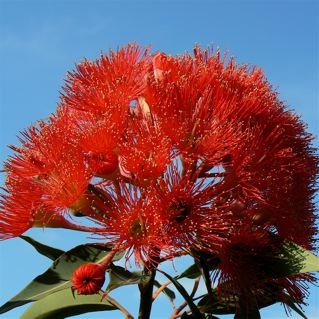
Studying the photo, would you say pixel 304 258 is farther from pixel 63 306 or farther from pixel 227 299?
pixel 63 306

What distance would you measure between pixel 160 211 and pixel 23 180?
51 cm

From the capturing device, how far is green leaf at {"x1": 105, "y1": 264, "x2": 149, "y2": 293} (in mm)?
2334

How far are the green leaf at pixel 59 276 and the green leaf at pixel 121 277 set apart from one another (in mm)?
80

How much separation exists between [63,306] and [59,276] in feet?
0.74

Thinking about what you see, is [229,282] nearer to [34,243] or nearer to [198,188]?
[198,188]

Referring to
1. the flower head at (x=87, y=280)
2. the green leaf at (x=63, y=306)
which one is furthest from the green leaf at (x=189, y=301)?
the flower head at (x=87, y=280)

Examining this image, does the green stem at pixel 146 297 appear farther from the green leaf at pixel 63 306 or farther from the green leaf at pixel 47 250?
the green leaf at pixel 47 250

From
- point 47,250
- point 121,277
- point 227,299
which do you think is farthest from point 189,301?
point 47,250

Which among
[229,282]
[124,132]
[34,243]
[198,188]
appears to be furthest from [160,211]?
[34,243]

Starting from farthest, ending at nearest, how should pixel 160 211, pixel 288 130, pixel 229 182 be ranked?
pixel 288 130, pixel 229 182, pixel 160 211

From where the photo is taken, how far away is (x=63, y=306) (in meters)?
2.55

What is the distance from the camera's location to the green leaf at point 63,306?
2525 mm

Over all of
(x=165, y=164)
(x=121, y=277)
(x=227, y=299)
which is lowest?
(x=227, y=299)

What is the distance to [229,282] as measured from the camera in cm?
243
